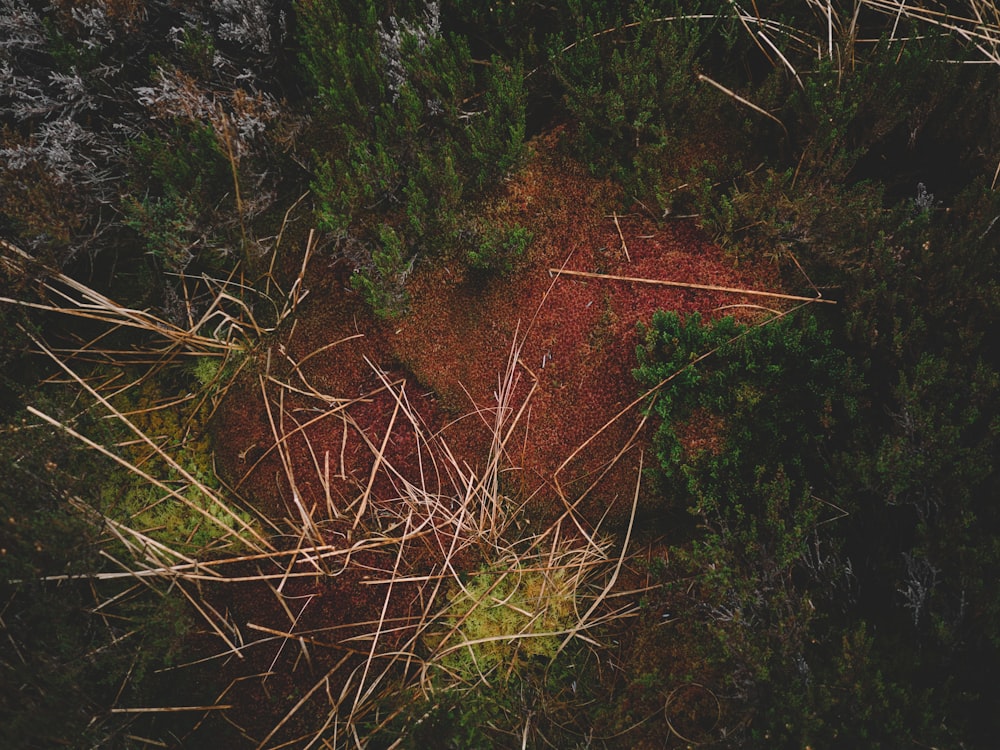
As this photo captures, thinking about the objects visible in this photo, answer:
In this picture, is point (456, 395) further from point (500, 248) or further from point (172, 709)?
point (172, 709)

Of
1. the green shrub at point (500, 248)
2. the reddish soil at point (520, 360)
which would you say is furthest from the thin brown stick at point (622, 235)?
the green shrub at point (500, 248)

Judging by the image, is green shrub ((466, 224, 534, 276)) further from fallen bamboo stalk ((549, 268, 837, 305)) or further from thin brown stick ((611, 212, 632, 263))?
thin brown stick ((611, 212, 632, 263))

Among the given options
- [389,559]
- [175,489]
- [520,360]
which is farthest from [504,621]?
[175,489]

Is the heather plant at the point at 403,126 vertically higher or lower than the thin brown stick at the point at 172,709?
higher

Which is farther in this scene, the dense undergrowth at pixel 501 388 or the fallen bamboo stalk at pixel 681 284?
the fallen bamboo stalk at pixel 681 284

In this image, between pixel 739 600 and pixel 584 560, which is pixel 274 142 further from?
pixel 739 600

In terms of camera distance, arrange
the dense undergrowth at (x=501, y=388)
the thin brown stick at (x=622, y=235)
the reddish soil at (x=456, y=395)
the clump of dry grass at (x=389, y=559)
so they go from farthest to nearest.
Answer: the thin brown stick at (x=622, y=235) < the reddish soil at (x=456, y=395) < the clump of dry grass at (x=389, y=559) < the dense undergrowth at (x=501, y=388)

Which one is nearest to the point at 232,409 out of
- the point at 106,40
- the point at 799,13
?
the point at 106,40

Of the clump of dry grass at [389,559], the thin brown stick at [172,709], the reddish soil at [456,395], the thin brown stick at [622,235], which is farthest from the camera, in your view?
the thin brown stick at [622,235]

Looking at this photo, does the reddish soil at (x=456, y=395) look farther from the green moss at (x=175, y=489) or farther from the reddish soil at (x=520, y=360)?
the green moss at (x=175, y=489)
